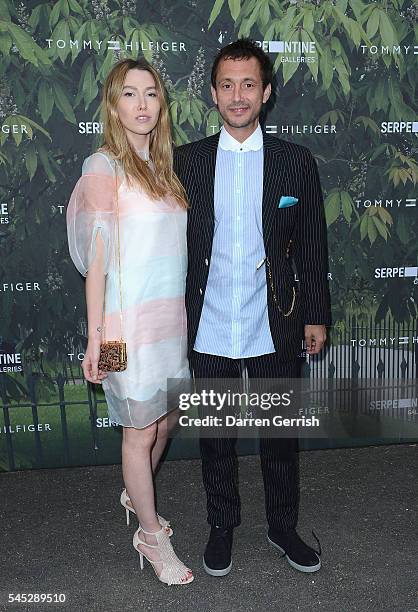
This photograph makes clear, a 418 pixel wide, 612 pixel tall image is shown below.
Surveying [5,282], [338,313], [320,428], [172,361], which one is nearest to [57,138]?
[5,282]

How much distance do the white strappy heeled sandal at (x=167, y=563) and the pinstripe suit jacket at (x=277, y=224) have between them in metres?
0.74

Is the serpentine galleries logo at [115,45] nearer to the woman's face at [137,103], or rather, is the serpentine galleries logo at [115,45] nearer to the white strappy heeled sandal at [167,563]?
the woman's face at [137,103]

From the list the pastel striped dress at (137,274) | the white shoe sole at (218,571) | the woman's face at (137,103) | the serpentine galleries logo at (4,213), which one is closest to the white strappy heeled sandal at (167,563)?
the white shoe sole at (218,571)

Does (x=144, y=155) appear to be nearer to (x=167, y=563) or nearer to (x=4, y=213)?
(x=4, y=213)

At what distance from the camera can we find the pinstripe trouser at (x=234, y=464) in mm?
2588

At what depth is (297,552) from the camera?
106 inches

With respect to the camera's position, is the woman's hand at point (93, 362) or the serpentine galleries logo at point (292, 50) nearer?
the woman's hand at point (93, 362)

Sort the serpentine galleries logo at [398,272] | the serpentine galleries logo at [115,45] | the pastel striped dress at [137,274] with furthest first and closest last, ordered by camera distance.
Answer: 1. the serpentine galleries logo at [398,272]
2. the serpentine galleries logo at [115,45]
3. the pastel striped dress at [137,274]

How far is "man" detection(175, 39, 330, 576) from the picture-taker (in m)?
2.47

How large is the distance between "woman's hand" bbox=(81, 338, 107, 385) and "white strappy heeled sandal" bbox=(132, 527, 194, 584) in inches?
25.9

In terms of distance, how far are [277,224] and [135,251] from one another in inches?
20.9

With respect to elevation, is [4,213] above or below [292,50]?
below

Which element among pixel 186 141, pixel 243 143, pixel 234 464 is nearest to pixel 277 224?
pixel 243 143

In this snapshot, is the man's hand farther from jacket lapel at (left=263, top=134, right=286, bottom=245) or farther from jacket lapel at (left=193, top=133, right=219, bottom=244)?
jacket lapel at (left=193, top=133, right=219, bottom=244)
